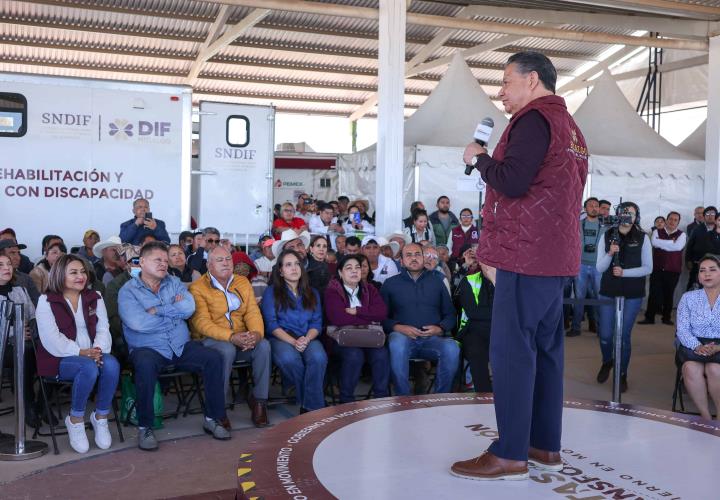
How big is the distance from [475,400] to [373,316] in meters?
2.11

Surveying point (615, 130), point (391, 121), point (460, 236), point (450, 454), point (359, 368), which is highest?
point (615, 130)

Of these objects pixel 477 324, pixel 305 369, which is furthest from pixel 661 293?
pixel 305 369

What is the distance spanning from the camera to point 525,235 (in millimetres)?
2852

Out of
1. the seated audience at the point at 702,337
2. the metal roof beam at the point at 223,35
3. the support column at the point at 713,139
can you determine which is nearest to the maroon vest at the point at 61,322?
the seated audience at the point at 702,337

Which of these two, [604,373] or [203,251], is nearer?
[604,373]

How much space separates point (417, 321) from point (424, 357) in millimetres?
302

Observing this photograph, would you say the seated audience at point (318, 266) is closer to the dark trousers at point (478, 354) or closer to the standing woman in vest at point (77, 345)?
the dark trousers at point (478, 354)

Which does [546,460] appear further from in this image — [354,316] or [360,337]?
[354,316]

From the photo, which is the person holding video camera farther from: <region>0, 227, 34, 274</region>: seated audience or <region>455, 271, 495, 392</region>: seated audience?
<region>455, 271, 495, 392</region>: seated audience

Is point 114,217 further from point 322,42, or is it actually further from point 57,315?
point 322,42

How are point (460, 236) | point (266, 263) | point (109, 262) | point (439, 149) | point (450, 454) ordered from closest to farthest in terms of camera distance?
point (450, 454) → point (109, 262) → point (266, 263) → point (460, 236) → point (439, 149)

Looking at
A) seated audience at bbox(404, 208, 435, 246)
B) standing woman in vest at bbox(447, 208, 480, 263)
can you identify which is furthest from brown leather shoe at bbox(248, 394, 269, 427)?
standing woman in vest at bbox(447, 208, 480, 263)

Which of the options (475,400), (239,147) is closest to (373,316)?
(475,400)

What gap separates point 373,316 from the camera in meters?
6.37
